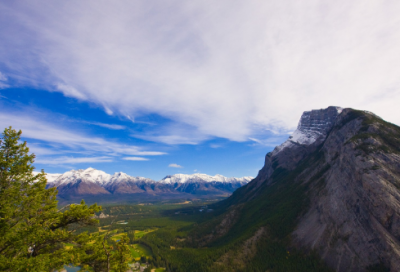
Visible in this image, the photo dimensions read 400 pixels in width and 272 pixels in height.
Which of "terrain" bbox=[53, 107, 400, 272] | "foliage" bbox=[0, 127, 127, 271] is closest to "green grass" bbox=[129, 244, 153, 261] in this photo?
"terrain" bbox=[53, 107, 400, 272]

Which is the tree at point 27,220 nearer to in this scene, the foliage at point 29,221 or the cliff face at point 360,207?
the foliage at point 29,221

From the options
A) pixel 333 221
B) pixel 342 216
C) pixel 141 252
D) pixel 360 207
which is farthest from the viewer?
pixel 141 252

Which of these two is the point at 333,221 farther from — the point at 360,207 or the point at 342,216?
the point at 360,207

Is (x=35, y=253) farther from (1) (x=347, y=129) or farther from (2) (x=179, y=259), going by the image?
(1) (x=347, y=129)

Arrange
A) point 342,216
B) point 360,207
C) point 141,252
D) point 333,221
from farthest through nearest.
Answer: point 141,252 → point 333,221 → point 342,216 → point 360,207

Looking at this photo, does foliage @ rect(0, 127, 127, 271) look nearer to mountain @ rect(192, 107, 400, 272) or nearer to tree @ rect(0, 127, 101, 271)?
tree @ rect(0, 127, 101, 271)

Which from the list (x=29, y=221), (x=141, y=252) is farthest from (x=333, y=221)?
(x=141, y=252)

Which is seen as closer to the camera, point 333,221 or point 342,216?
point 342,216

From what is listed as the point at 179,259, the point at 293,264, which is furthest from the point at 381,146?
the point at 179,259

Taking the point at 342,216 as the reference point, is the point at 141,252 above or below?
below
